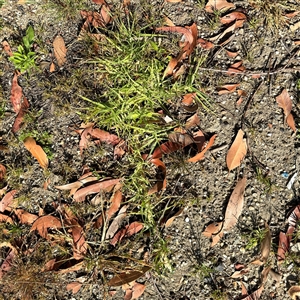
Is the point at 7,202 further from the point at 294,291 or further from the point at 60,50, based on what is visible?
the point at 294,291

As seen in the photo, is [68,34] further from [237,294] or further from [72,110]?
[237,294]

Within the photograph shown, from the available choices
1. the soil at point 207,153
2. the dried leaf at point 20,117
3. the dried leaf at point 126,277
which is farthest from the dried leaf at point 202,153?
the dried leaf at point 20,117

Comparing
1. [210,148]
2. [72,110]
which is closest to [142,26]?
[72,110]

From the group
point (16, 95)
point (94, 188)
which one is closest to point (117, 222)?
point (94, 188)

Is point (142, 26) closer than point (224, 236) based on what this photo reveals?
No

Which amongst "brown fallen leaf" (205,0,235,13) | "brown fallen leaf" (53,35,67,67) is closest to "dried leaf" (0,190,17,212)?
"brown fallen leaf" (53,35,67,67)
